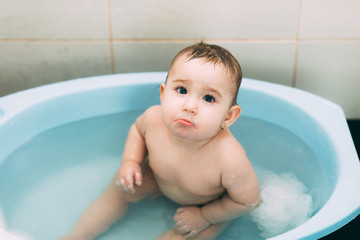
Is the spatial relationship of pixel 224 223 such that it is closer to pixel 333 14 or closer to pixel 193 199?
pixel 193 199

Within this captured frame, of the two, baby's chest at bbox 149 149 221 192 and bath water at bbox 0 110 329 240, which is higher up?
baby's chest at bbox 149 149 221 192

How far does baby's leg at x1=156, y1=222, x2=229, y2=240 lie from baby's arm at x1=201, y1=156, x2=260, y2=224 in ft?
0.06

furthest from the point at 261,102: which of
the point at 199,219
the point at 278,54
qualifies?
the point at 199,219

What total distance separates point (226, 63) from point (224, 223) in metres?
0.42

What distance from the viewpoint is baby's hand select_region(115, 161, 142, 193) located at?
104cm

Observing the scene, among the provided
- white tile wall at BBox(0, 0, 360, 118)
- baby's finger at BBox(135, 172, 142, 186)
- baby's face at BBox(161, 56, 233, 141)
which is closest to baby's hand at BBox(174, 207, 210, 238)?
baby's finger at BBox(135, 172, 142, 186)

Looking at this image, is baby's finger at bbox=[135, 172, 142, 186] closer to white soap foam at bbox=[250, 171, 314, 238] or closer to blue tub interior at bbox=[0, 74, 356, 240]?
blue tub interior at bbox=[0, 74, 356, 240]

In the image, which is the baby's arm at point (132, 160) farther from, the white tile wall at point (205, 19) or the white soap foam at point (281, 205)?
the white tile wall at point (205, 19)

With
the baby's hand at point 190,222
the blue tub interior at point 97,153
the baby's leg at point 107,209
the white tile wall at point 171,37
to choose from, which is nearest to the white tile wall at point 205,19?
the white tile wall at point 171,37

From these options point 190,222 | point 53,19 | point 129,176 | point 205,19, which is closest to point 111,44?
point 53,19

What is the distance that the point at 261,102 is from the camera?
132 cm

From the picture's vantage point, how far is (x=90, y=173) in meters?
1.28

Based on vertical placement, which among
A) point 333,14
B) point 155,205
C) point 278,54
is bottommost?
point 155,205

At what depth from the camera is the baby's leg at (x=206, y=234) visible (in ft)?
3.32
